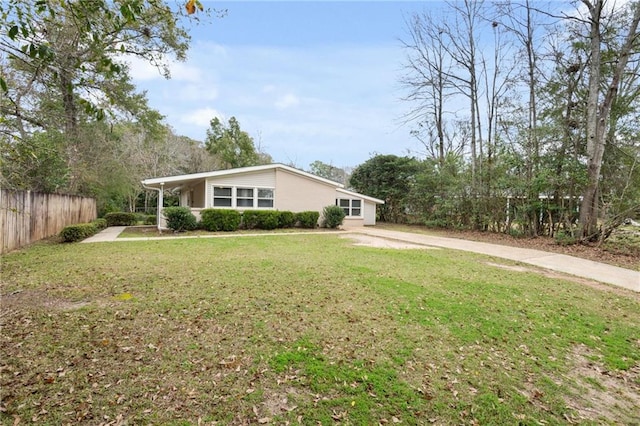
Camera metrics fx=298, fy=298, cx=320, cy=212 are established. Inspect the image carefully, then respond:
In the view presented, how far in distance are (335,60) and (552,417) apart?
14.7 m

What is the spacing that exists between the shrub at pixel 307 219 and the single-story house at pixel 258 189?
0.84m

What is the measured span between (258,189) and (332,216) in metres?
4.30

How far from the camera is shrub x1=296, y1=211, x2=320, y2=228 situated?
16047mm

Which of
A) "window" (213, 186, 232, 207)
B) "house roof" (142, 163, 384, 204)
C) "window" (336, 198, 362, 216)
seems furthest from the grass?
"window" (336, 198, 362, 216)

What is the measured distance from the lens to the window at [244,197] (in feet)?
50.6

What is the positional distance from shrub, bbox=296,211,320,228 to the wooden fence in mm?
9871

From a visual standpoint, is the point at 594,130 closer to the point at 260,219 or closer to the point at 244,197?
the point at 260,219

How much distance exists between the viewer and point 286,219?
1557 centimetres

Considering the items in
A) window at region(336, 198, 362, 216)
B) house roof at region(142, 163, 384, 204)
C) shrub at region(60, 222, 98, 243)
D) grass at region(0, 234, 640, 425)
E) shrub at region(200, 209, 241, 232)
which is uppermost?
house roof at region(142, 163, 384, 204)

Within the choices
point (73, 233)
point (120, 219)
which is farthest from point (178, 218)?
point (120, 219)

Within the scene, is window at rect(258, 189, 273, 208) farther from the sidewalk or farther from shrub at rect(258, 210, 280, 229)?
the sidewalk

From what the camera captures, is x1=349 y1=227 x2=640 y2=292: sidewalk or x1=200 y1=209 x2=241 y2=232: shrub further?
x1=200 y1=209 x2=241 y2=232: shrub

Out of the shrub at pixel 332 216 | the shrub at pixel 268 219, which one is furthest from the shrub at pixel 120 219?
the shrub at pixel 332 216

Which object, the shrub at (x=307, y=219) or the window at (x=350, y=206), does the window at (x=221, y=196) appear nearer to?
the shrub at (x=307, y=219)
